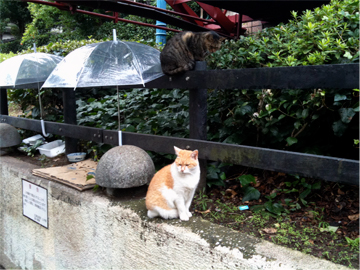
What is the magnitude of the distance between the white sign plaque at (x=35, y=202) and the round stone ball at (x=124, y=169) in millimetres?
1030

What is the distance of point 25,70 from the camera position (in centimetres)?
362

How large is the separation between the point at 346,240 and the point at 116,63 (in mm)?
2147

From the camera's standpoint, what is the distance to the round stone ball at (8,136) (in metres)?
4.13

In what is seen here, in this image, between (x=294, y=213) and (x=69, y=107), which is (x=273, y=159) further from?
(x=69, y=107)

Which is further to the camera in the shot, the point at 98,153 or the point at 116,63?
the point at 98,153

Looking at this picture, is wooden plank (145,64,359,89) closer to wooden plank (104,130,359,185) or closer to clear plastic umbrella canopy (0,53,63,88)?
wooden plank (104,130,359,185)

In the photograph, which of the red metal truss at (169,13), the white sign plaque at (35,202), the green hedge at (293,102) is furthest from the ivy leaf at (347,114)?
the red metal truss at (169,13)

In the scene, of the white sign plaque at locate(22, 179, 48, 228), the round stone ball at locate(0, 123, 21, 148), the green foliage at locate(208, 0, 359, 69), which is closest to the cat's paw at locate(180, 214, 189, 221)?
the green foliage at locate(208, 0, 359, 69)

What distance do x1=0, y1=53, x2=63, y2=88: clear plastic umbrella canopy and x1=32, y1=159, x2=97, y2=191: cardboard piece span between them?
1084mm

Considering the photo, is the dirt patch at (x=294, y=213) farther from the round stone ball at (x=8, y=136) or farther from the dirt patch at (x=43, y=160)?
the round stone ball at (x=8, y=136)

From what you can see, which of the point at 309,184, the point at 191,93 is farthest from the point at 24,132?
the point at 309,184

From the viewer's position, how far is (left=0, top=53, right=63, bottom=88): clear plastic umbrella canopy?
11.7 feet

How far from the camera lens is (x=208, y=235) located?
6.46 ft

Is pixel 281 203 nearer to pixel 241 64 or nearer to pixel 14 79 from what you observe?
pixel 241 64
